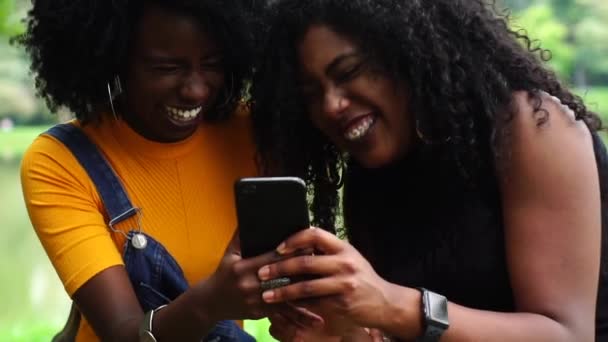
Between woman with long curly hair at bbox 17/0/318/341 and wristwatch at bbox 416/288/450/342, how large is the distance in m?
0.51

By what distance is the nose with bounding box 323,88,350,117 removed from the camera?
183cm

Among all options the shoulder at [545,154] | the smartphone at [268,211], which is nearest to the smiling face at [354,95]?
the shoulder at [545,154]

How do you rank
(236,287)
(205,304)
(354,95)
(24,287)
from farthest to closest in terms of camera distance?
(24,287) < (354,95) < (205,304) < (236,287)

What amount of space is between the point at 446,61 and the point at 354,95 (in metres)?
0.21

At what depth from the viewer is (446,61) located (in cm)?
178

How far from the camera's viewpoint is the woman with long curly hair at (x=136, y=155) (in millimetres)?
1964

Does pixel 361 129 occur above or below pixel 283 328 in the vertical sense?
above

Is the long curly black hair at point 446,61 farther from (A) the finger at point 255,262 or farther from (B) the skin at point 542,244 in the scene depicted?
(A) the finger at point 255,262

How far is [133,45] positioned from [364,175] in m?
0.67

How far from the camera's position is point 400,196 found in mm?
2049

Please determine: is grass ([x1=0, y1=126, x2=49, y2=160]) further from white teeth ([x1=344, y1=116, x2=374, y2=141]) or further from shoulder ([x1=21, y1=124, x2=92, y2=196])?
white teeth ([x1=344, y1=116, x2=374, y2=141])

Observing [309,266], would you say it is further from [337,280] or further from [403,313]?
[403,313]

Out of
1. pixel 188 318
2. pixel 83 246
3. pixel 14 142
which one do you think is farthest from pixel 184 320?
pixel 14 142

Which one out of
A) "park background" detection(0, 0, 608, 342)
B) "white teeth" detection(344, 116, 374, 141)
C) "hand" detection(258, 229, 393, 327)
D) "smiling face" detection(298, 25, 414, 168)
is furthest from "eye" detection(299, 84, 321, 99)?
"park background" detection(0, 0, 608, 342)
